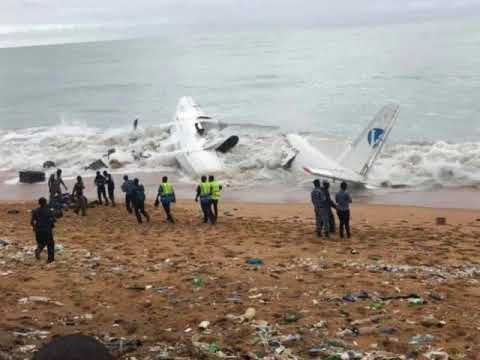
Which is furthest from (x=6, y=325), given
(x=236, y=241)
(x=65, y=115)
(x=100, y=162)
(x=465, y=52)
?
(x=465, y=52)

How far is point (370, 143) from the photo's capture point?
22.8m

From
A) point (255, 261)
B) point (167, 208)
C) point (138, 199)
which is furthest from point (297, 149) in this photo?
point (255, 261)

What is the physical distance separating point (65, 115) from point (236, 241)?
46.2m

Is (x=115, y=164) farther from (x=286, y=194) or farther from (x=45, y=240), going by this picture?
(x=45, y=240)

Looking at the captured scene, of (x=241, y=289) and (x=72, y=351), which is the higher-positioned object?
(x=72, y=351)

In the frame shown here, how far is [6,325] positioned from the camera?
8.73 meters

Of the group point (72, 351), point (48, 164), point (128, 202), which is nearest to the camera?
point (72, 351)

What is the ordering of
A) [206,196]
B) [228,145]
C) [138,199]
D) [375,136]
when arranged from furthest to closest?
1. [228,145]
2. [375,136]
3. [138,199]
4. [206,196]

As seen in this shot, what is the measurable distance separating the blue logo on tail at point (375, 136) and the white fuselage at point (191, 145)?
29.3ft

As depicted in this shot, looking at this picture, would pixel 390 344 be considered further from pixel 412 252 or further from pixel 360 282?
pixel 412 252

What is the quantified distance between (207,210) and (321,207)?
12.3 ft

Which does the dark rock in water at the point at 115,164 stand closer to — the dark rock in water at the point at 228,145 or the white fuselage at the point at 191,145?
the white fuselage at the point at 191,145

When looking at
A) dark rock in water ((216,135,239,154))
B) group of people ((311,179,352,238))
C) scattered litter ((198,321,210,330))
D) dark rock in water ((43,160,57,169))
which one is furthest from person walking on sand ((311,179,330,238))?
dark rock in water ((43,160,57,169))

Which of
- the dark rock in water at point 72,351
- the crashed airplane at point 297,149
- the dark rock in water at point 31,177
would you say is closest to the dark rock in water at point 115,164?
the crashed airplane at point 297,149
